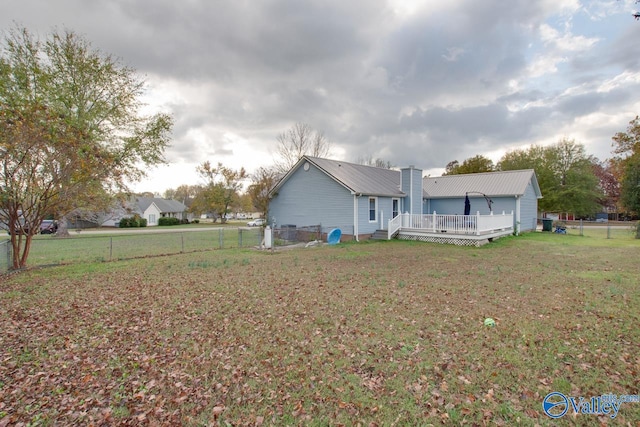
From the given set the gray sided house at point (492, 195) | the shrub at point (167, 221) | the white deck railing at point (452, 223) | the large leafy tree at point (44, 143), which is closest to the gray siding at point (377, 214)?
the white deck railing at point (452, 223)

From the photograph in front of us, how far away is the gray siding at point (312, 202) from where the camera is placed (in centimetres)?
1739

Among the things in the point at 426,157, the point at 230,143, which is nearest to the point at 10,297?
the point at 230,143

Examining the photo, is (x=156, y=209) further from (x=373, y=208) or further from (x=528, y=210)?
(x=528, y=210)

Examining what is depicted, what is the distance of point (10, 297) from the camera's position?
662 centimetres

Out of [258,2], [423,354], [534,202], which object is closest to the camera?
[423,354]

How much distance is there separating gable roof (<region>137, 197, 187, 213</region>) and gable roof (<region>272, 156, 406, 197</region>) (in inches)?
1501

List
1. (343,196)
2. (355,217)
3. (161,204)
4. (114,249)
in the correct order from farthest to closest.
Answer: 1. (161,204)
2. (343,196)
3. (355,217)
4. (114,249)

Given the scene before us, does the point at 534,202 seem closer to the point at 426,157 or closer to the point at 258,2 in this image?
the point at 426,157

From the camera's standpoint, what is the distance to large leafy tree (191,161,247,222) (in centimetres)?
4988

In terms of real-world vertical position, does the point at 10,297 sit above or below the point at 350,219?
below

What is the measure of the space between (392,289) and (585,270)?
6585 mm

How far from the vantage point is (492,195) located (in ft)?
68.2

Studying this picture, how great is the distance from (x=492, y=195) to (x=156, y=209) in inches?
1990
